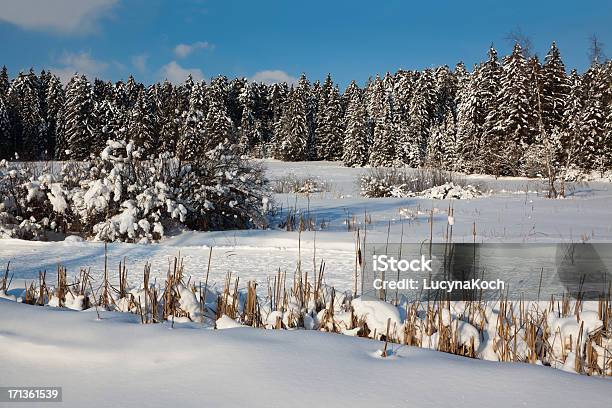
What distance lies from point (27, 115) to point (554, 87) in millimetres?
52713

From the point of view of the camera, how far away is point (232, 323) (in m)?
2.90

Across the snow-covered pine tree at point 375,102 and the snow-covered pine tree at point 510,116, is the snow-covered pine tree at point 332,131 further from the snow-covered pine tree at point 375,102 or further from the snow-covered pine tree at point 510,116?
the snow-covered pine tree at point 510,116

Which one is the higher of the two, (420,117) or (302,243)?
(420,117)

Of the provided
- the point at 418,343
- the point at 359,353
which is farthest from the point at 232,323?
the point at 418,343

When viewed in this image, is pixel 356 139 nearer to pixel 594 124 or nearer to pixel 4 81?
pixel 594 124

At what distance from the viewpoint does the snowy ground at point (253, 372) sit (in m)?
2.01

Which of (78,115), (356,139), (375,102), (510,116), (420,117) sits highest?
(375,102)

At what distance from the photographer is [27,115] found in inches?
2140

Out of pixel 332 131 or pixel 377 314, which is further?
pixel 332 131

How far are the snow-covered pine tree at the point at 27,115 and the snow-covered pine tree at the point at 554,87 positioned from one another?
3998cm

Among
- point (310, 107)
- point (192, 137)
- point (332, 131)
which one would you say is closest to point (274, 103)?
point (310, 107)

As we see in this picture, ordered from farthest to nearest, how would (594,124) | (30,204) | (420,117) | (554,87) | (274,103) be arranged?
(274,103) → (420,117) → (554,87) → (594,124) → (30,204)

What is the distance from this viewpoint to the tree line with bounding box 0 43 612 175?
32.2 m

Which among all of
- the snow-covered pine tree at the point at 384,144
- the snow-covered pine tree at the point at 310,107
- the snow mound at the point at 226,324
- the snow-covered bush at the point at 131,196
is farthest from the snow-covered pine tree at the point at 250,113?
the snow mound at the point at 226,324
